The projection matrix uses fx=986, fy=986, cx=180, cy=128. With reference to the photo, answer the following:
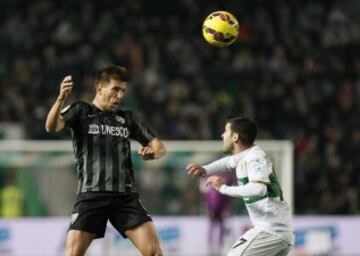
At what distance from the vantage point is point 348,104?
683 inches

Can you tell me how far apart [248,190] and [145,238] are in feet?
2.78

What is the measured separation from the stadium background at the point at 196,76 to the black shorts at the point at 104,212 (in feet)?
21.7

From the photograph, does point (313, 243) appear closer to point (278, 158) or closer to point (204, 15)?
point (278, 158)

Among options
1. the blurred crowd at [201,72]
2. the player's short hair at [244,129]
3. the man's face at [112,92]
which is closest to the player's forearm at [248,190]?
the player's short hair at [244,129]

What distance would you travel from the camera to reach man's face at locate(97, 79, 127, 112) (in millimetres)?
7073

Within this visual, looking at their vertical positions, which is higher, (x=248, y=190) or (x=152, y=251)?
(x=248, y=190)

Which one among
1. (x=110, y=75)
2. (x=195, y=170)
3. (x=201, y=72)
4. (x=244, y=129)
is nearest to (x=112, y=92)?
(x=110, y=75)

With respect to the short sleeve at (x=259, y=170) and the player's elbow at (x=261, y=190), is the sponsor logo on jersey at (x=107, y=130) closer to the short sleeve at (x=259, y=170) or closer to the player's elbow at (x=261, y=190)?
the short sleeve at (x=259, y=170)

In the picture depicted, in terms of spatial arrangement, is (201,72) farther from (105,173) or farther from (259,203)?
(259,203)

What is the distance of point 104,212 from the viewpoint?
7027 millimetres

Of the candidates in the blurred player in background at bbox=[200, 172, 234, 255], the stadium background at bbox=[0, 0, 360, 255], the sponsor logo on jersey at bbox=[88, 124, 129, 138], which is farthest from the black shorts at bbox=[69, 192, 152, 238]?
the stadium background at bbox=[0, 0, 360, 255]

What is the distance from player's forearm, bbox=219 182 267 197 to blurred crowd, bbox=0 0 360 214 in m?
8.54

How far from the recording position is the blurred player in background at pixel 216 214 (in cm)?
1350

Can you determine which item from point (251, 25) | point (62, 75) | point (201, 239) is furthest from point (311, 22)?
point (201, 239)
